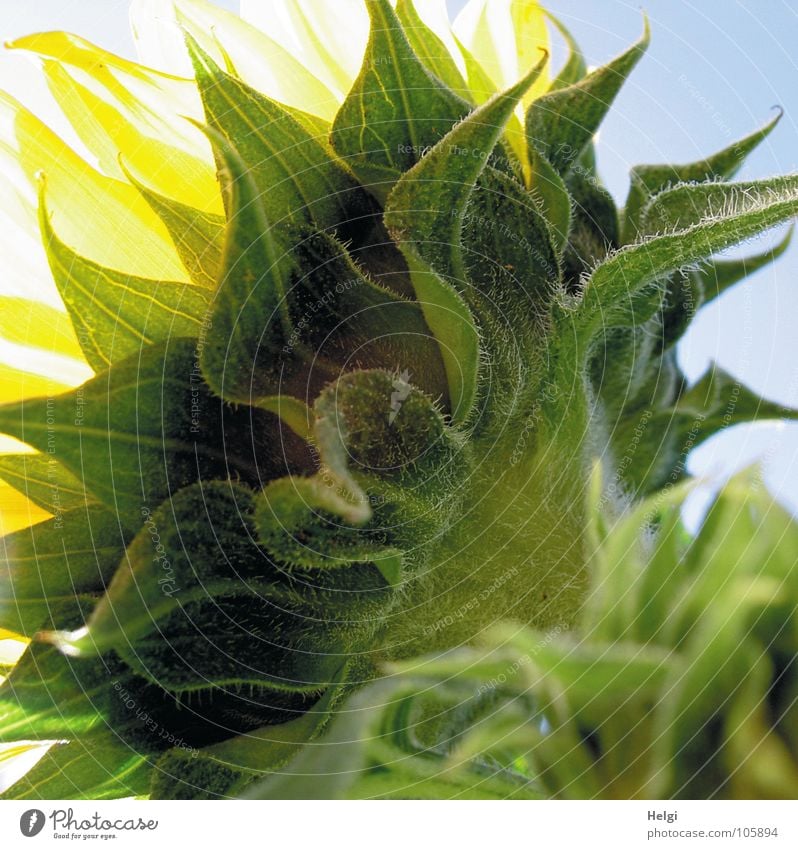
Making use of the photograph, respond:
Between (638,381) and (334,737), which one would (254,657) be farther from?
(638,381)

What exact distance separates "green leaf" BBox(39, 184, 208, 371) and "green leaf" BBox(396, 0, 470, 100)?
0.15 meters

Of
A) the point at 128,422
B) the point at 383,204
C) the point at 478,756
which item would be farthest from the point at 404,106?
the point at 478,756

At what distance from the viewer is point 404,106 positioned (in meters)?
0.34

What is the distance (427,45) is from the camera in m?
0.38

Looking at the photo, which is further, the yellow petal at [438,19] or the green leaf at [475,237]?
the yellow petal at [438,19]

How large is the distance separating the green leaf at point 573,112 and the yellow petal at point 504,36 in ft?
0.18

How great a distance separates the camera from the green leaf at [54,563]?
0.35 m

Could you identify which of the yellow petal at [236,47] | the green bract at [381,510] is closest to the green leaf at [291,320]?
the green bract at [381,510]

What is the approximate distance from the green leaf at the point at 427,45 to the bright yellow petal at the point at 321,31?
0.05 m

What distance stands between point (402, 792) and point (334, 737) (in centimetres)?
5

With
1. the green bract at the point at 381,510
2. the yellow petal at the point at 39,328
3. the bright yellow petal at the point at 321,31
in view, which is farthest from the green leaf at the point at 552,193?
the yellow petal at the point at 39,328

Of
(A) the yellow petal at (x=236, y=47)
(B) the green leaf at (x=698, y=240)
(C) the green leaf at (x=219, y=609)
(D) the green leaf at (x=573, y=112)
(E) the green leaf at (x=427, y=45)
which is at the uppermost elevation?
(A) the yellow petal at (x=236, y=47)

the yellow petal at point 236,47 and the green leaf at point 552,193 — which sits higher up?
the yellow petal at point 236,47

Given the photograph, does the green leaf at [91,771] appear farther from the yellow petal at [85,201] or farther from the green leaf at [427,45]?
the green leaf at [427,45]
